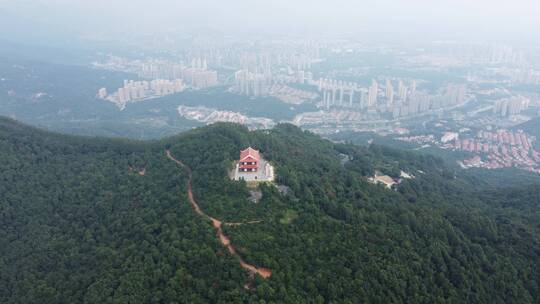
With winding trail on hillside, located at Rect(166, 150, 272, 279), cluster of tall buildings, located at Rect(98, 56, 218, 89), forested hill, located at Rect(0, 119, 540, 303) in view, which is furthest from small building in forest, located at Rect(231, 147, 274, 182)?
cluster of tall buildings, located at Rect(98, 56, 218, 89)

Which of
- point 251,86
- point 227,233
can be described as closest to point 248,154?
point 227,233

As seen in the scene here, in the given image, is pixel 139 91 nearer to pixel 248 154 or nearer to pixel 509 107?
pixel 248 154

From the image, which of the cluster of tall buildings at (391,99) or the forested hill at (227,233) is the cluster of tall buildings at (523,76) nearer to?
the cluster of tall buildings at (391,99)

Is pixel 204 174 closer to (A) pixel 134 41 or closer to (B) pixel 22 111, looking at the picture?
(B) pixel 22 111

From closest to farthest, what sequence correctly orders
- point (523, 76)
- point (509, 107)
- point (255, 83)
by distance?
point (509, 107) < point (255, 83) < point (523, 76)

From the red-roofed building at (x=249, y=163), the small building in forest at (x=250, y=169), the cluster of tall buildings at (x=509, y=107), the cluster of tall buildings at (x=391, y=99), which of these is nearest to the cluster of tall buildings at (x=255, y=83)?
the cluster of tall buildings at (x=391, y=99)
